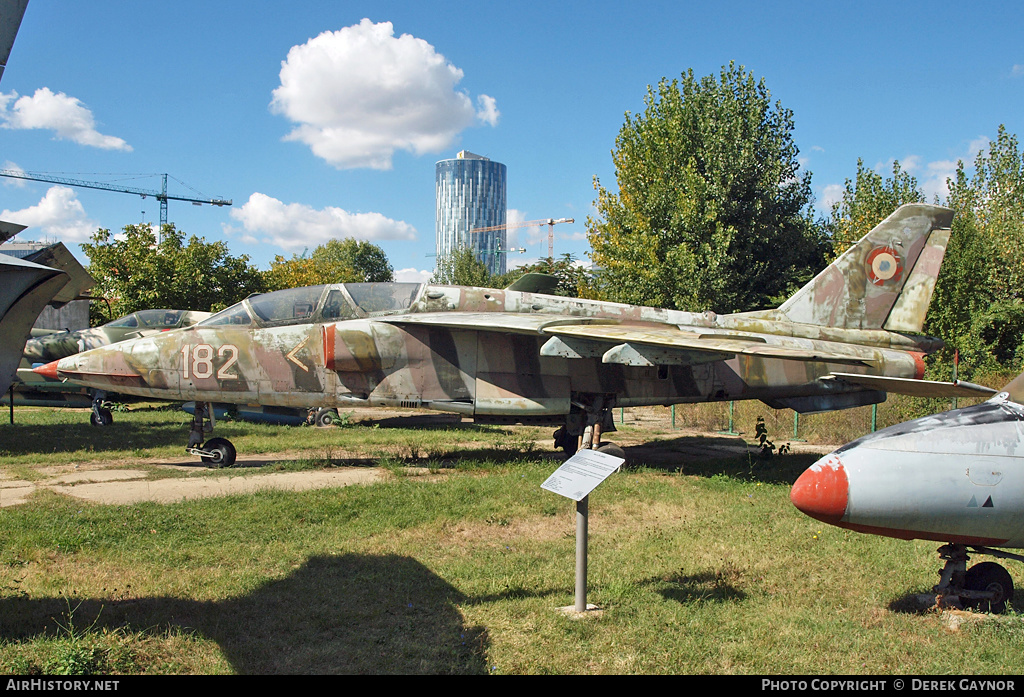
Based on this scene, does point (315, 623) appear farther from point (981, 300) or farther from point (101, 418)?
point (981, 300)

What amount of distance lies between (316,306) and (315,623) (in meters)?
7.12

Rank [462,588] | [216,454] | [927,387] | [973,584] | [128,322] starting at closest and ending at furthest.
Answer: [973,584] < [462,588] < [927,387] < [216,454] < [128,322]

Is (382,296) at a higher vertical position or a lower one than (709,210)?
lower

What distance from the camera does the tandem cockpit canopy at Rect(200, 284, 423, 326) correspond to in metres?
11.1

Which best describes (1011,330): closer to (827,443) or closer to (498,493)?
(827,443)

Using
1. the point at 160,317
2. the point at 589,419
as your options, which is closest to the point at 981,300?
the point at 589,419

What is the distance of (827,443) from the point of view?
54.0 feet

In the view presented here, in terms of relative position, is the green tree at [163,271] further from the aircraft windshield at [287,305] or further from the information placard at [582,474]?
the information placard at [582,474]

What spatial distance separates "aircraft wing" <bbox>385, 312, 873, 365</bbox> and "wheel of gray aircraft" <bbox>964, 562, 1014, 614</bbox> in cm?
394

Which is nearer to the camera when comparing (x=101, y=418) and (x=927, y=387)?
(x=927, y=387)

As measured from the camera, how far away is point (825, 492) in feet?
16.1

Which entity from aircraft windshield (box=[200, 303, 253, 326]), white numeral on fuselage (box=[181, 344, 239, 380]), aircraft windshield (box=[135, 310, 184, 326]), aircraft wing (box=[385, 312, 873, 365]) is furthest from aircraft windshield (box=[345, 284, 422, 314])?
aircraft windshield (box=[135, 310, 184, 326])

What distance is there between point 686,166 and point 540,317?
21351 millimetres

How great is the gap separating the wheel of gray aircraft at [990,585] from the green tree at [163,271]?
1110 inches
